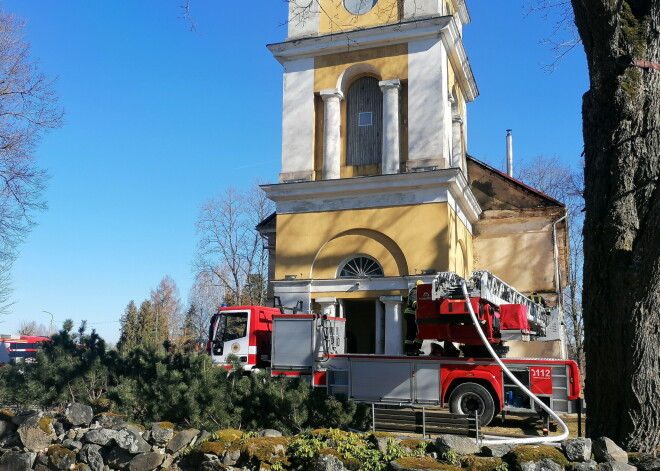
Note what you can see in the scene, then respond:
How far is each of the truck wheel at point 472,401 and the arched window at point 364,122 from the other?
11686mm

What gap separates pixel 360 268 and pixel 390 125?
541 centimetres

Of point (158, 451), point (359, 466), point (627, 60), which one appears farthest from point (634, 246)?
point (158, 451)

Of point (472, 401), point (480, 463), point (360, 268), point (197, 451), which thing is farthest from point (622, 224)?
point (360, 268)

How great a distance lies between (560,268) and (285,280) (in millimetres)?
12658

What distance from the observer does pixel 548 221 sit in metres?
28.0

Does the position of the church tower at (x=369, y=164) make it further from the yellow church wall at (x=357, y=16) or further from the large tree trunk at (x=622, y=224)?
the large tree trunk at (x=622, y=224)

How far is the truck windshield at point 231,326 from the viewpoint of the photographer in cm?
1928

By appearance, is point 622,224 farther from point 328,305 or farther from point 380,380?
point 328,305

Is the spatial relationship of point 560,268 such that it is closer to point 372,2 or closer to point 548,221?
point 548,221

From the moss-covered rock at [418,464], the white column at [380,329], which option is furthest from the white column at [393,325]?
the moss-covered rock at [418,464]

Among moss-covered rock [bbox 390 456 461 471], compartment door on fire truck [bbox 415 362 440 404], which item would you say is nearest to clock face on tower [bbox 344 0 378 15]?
compartment door on fire truck [bbox 415 362 440 404]

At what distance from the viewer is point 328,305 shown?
23.7 meters

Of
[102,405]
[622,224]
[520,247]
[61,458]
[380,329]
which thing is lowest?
[61,458]

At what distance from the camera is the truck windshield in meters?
19.3
